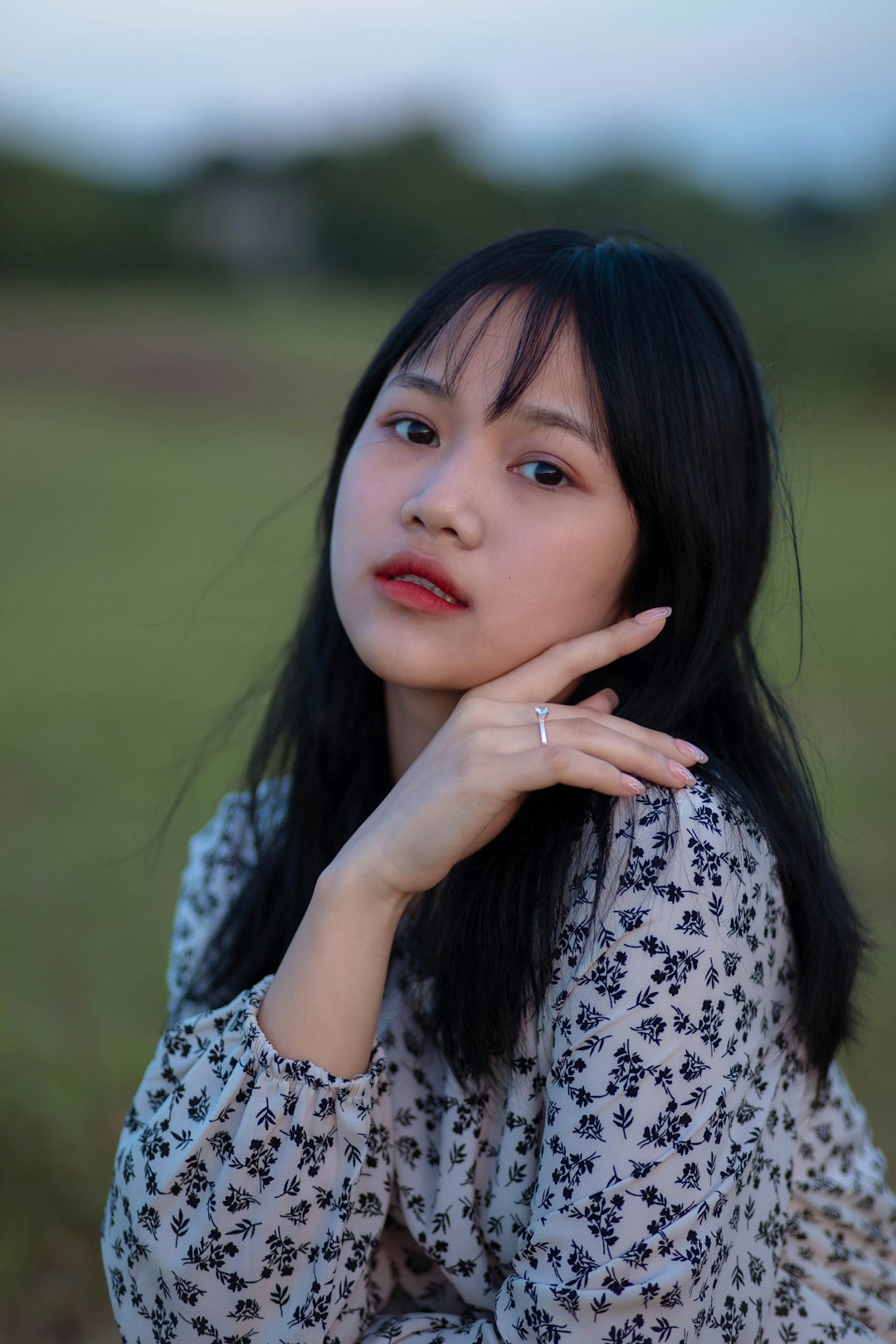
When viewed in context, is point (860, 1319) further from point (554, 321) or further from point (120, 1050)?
point (120, 1050)

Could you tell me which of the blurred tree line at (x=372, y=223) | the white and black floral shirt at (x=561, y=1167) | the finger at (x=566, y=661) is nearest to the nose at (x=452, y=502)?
the finger at (x=566, y=661)

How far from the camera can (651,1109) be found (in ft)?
4.14

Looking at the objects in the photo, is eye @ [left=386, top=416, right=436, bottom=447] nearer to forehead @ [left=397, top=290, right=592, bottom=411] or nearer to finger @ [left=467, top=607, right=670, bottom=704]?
forehead @ [left=397, top=290, right=592, bottom=411]

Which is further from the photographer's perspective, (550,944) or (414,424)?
(414,424)

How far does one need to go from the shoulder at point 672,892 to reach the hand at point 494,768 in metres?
0.05

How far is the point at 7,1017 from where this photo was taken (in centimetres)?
307

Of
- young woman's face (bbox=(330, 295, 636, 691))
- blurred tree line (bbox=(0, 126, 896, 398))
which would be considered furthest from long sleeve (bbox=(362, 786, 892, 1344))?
blurred tree line (bbox=(0, 126, 896, 398))

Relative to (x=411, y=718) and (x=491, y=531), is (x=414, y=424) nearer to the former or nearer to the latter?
(x=491, y=531)

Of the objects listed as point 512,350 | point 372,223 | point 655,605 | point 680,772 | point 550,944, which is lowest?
point 550,944

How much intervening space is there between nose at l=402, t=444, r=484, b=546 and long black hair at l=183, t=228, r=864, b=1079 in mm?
81

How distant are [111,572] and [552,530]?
293 inches

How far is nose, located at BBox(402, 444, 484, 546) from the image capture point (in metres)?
1.44

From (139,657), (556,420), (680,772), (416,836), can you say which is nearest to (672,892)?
(680,772)

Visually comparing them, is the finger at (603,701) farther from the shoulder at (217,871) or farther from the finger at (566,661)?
the shoulder at (217,871)
